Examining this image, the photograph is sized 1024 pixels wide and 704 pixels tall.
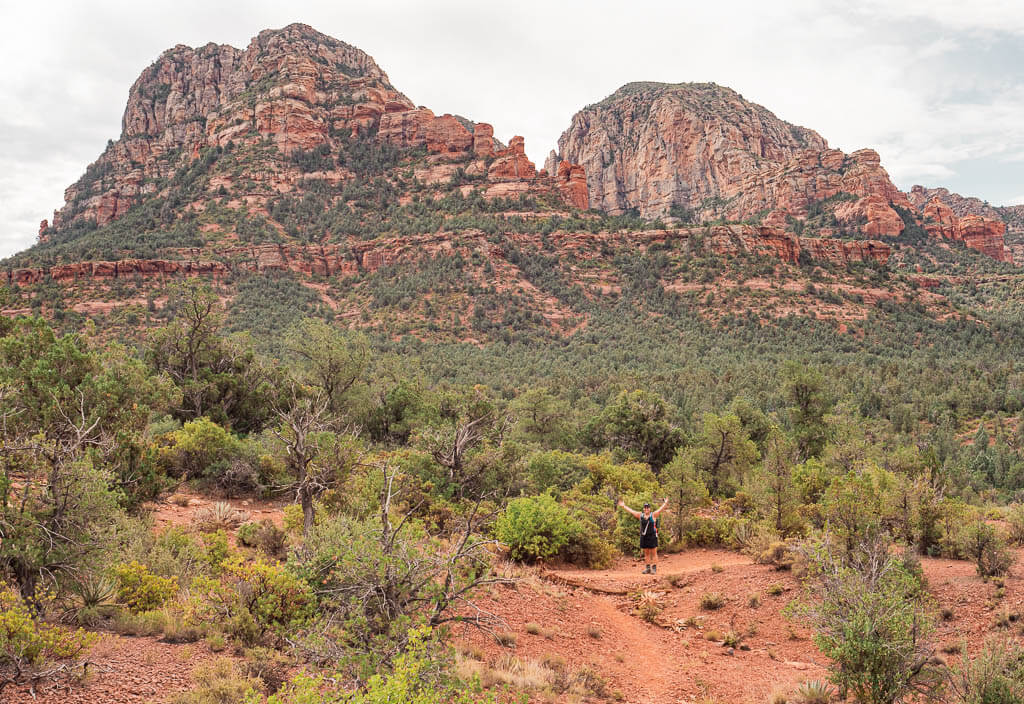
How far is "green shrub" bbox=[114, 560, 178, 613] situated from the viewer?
6.45 m

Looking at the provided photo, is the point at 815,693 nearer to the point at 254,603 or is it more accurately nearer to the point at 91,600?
the point at 254,603

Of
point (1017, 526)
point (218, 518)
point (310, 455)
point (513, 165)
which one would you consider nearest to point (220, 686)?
point (310, 455)

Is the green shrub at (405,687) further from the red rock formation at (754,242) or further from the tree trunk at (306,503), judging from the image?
the red rock formation at (754,242)

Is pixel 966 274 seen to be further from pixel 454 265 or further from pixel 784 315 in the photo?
pixel 454 265

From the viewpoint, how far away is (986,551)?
29.6 ft

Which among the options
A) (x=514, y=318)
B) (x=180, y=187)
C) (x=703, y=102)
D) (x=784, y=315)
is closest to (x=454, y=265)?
(x=514, y=318)

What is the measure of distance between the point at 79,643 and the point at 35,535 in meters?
1.59

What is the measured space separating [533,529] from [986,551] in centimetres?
772

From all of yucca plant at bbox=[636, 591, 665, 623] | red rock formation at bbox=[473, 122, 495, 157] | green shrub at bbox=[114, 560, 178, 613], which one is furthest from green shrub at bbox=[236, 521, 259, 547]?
red rock formation at bbox=[473, 122, 495, 157]

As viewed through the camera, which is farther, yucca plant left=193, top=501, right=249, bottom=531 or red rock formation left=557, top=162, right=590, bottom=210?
red rock formation left=557, top=162, right=590, bottom=210

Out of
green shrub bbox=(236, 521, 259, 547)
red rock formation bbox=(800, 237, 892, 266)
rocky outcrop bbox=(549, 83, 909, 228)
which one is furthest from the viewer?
→ rocky outcrop bbox=(549, 83, 909, 228)

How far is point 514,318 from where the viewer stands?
58781mm

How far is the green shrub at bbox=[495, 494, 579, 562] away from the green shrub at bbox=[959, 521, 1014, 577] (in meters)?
6.93

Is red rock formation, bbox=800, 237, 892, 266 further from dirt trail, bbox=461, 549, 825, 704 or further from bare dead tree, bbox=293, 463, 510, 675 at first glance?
bare dead tree, bbox=293, 463, 510, 675
